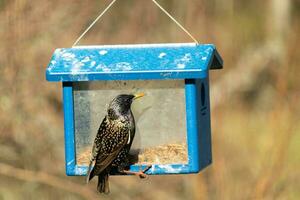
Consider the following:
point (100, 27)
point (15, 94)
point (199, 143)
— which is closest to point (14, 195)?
point (15, 94)

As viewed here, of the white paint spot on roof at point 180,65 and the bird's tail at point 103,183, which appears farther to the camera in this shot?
the bird's tail at point 103,183

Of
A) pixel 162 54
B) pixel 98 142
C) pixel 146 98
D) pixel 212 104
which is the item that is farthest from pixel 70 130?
pixel 212 104

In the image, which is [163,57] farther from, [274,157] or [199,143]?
[274,157]

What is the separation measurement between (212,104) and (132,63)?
2705 millimetres

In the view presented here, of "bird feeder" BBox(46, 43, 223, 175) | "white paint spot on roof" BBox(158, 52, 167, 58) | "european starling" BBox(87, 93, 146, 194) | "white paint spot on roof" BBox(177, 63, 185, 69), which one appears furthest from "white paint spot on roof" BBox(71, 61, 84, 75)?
"white paint spot on roof" BBox(177, 63, 185, 69)

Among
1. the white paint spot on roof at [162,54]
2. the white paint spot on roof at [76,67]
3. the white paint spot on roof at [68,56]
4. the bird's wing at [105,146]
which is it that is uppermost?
the white paint spot on roof at [162,54]

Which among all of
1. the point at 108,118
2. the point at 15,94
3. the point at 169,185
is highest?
the point at 108,118

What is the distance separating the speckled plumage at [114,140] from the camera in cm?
662

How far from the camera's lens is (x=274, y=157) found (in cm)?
896

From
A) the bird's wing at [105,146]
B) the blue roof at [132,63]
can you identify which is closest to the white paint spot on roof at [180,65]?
the blue roof at [132,63]

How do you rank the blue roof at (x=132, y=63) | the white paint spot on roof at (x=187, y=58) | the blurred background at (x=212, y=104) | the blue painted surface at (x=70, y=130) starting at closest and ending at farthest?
the blue roof at (x=132, y=63), the white paint spot on roof at (x=187, y=58), the blue painted surface at (x=70, y=130), the blurred background at (x=212, y=104)

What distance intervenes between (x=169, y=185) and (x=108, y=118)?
2.70 m

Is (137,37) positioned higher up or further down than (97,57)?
further down

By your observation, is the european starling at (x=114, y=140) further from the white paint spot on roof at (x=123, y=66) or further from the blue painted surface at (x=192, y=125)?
the blue painted surface at (x=192, y=125)
